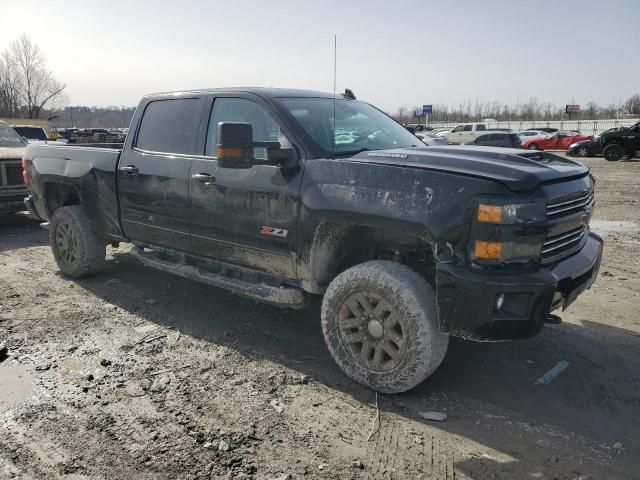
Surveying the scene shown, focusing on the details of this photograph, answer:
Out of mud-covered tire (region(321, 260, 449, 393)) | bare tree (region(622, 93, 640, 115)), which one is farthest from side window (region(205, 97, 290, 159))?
bare tree (region(622, 93, 640, 115))

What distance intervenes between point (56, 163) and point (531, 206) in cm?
489

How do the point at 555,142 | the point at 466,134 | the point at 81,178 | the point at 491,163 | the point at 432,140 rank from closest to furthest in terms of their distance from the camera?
the point at 491,163
the point at 81,178
the point at 432,140
the point at 555,142
the point at 466,134

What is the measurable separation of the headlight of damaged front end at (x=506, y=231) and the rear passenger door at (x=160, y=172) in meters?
2.44

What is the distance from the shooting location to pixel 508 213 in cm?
289

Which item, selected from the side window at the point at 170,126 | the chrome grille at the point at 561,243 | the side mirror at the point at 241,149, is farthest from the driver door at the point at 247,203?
the chrome grille at the point at 561,243

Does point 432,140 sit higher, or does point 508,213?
point 432,140

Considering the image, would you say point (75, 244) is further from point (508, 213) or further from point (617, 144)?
point (617, 144)

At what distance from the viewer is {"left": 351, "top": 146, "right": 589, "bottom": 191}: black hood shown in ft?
9.80

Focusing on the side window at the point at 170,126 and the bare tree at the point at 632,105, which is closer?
the side window at the point at 170,126

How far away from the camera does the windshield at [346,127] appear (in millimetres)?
3902

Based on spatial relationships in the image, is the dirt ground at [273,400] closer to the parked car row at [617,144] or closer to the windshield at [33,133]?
the windshield at [33,133]

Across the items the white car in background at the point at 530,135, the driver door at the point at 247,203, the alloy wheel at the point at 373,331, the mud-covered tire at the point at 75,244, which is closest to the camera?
the alloy wheel at the point at 373,331

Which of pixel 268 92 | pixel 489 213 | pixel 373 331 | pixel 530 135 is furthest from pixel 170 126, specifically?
pixel 530 135

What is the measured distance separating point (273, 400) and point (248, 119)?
2.13m
